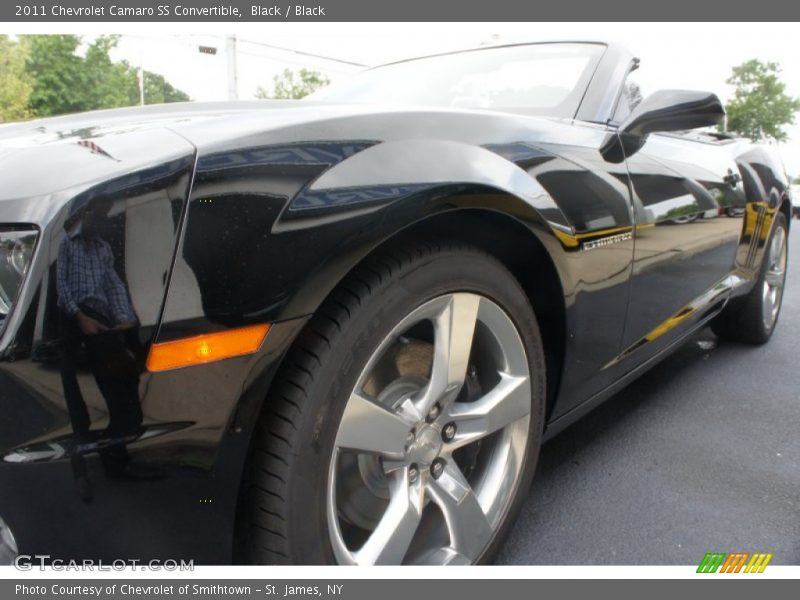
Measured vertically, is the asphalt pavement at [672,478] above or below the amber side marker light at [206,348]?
below

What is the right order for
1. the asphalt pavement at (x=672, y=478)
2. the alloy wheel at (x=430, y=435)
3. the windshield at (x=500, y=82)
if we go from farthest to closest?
the windshield at (x=500, y=82), the asphalt pavement at (x=672, y=478), the alloy wheel at (x=430, y=435)

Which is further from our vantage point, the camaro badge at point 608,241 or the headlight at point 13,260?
the camaro badge at point 608,241

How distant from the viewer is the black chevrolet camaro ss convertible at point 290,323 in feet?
2.84

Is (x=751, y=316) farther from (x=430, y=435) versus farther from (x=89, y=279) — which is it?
(x=89, y=279)

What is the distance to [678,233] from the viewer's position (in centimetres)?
208

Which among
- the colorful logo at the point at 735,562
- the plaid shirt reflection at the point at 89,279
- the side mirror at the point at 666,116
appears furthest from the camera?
the side mirror at the point at 666,116

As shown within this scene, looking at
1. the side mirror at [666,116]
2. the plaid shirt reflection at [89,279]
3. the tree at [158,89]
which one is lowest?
the tree at [158,89]

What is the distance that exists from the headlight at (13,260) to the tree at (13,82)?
20974 millimetres

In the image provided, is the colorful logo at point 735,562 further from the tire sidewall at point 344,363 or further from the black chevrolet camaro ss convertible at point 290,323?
the tire sidewall at point 344,363

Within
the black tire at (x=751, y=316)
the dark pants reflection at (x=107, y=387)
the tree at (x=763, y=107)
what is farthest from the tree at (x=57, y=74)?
the tree at (x=763, y=107)

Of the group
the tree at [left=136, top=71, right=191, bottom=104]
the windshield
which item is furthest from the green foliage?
the windshield

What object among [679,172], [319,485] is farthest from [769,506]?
[319,485]

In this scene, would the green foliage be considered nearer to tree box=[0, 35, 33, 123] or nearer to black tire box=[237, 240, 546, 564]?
tree box=[0, 35, 33, 123]

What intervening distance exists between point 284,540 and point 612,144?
1492mm
